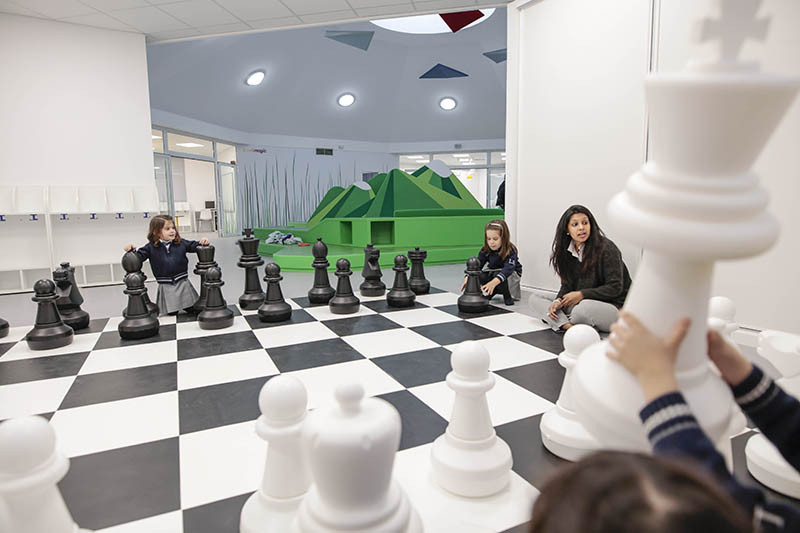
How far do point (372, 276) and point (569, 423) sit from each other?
1.99m

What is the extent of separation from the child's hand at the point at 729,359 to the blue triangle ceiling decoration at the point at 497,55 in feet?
29.1

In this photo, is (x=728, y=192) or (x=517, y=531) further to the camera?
(x=517, y=531)

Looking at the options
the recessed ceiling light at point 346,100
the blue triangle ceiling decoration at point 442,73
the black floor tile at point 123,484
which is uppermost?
the blue triangle ceiling decoration at point 442,73

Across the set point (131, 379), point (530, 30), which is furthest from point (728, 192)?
point (530, 30)

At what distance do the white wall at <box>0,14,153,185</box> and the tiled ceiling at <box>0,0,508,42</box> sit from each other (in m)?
0.14

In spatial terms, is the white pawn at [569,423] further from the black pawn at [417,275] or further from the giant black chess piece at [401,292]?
the black pawn at [417,275]

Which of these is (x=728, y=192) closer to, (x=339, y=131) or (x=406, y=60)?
(x=406, y=60)

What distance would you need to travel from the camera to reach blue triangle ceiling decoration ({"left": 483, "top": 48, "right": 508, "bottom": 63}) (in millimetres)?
8480

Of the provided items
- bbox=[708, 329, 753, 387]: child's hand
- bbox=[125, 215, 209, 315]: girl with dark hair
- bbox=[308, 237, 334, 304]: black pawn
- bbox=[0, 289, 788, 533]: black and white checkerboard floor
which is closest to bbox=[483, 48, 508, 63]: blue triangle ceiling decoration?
bbox=[308, 237, 334, 304]: black pawn

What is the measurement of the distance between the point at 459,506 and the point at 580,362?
535mm

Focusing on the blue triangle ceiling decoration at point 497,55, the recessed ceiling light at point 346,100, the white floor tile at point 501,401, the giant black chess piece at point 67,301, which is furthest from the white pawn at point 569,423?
the recessed ceiling light at point 346,100

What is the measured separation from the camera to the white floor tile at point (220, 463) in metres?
1.00

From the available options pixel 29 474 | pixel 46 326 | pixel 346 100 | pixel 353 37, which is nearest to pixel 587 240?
pixel 29 474

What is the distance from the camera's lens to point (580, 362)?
1.86 ft
